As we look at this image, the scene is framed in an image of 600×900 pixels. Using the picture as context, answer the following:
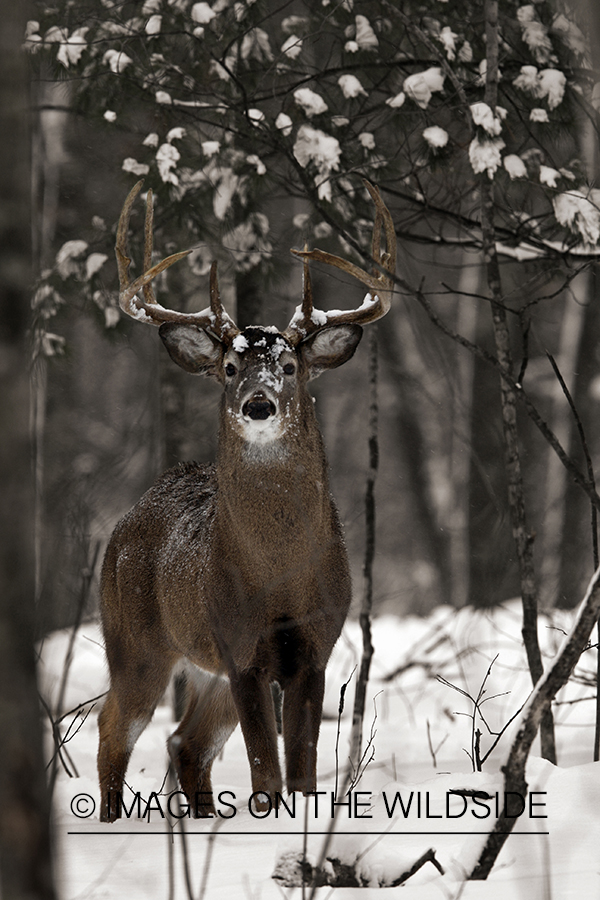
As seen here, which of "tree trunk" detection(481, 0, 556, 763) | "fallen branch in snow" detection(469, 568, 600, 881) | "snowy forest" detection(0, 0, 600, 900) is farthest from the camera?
"tree trunk" detection(481, 0, 556, 763)

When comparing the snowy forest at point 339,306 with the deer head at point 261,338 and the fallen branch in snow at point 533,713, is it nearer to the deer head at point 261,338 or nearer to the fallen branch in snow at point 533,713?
the fallen branch in snow at point 533,713

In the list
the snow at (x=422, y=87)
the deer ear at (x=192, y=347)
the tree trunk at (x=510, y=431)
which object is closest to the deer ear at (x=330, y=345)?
the deer ear at (x=192, y=347)

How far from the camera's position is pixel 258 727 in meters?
4.67

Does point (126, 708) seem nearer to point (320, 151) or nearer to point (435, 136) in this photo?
point (320, 151)

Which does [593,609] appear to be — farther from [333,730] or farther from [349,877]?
[333,730]

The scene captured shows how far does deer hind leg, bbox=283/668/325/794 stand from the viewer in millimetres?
4629

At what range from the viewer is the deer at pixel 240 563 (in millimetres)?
4793

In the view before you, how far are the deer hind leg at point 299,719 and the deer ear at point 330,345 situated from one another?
1.75m

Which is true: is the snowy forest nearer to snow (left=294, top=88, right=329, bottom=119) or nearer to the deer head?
snow (left=294, top=88, right=329, bottom=119)

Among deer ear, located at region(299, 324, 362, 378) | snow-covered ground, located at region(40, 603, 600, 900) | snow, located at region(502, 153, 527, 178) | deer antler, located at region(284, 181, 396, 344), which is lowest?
snow-covered ground, located at region(40, 603, 600, 900)

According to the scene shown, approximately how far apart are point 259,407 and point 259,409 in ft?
0.04

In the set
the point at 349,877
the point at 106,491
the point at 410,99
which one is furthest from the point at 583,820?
the point at 106,491

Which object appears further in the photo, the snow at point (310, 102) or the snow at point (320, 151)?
the snow at point (310, 102)

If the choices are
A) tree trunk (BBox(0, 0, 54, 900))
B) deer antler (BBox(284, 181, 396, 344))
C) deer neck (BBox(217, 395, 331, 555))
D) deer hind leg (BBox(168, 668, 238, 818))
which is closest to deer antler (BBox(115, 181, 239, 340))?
deer antler (BBox(284, 181, 396, 344))
